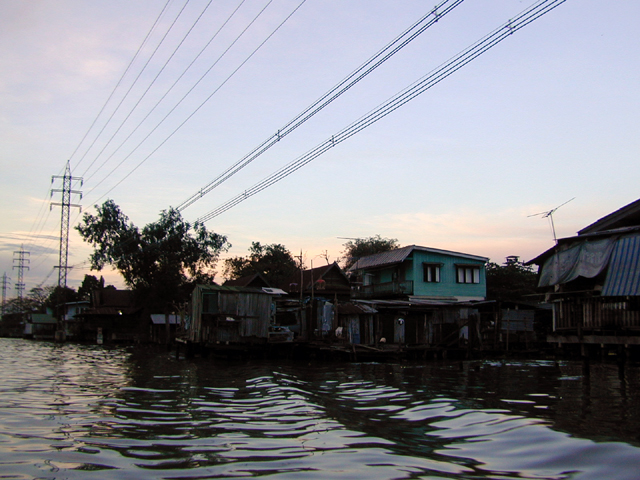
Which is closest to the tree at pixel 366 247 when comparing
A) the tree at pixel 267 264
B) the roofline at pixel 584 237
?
the tree at pixel 267 264

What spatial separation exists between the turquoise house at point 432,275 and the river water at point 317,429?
23.7 metres

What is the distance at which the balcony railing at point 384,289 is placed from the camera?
45.2 metres

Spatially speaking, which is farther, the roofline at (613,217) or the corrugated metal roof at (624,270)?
the roofline at (613,217)

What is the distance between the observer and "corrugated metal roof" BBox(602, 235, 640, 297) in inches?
623

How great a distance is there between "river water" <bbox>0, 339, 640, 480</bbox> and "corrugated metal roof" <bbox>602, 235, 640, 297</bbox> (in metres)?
3.12

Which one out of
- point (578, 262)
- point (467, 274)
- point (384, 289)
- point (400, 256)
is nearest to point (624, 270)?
point (578, 262)

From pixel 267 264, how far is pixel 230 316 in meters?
42.0

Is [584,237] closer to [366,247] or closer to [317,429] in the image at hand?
[317,429]

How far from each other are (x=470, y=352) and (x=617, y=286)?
18.6 metres

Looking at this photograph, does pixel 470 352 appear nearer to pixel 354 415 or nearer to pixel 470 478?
pixel 354 415

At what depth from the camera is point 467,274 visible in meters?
46.9

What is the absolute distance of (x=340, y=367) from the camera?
28.8 m

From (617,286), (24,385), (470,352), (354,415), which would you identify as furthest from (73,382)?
(470,352)

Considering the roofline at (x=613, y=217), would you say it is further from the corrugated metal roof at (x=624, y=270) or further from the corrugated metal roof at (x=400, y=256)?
the corrugated metal roof at (x=400, y=256)
